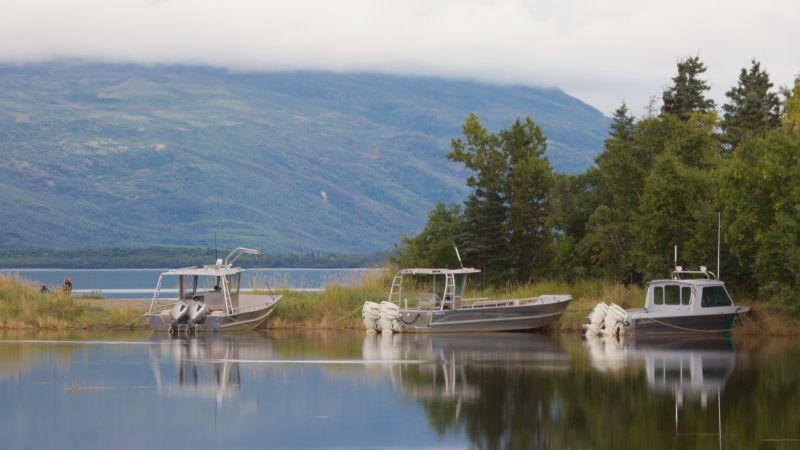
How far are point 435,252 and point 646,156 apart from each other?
388 inches

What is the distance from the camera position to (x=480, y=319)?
49.8 metres

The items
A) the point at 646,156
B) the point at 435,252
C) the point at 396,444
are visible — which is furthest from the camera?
the point at 435,252

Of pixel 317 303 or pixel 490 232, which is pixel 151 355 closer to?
pixel 317 303

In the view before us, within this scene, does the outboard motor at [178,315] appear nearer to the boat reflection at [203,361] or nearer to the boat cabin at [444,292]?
the boat reflection at [203,361]

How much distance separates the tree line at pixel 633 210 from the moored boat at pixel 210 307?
34.4 feet

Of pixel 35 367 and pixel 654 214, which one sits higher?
pixel 654 214

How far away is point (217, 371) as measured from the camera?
36.1 m

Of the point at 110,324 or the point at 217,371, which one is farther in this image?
the point at 110,324

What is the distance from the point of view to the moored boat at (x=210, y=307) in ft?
166

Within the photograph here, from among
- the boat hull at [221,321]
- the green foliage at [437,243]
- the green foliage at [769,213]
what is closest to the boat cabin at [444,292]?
the boat hull at [221,321]

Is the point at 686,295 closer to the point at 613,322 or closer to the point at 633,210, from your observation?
the point at 613,322

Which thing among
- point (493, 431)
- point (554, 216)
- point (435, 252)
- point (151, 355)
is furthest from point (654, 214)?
point (493, 431)

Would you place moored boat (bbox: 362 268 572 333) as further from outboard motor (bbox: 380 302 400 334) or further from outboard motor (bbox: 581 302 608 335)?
outboard motor (bbox: 581 302 608 335)

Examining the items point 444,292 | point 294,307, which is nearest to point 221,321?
point 294,307
